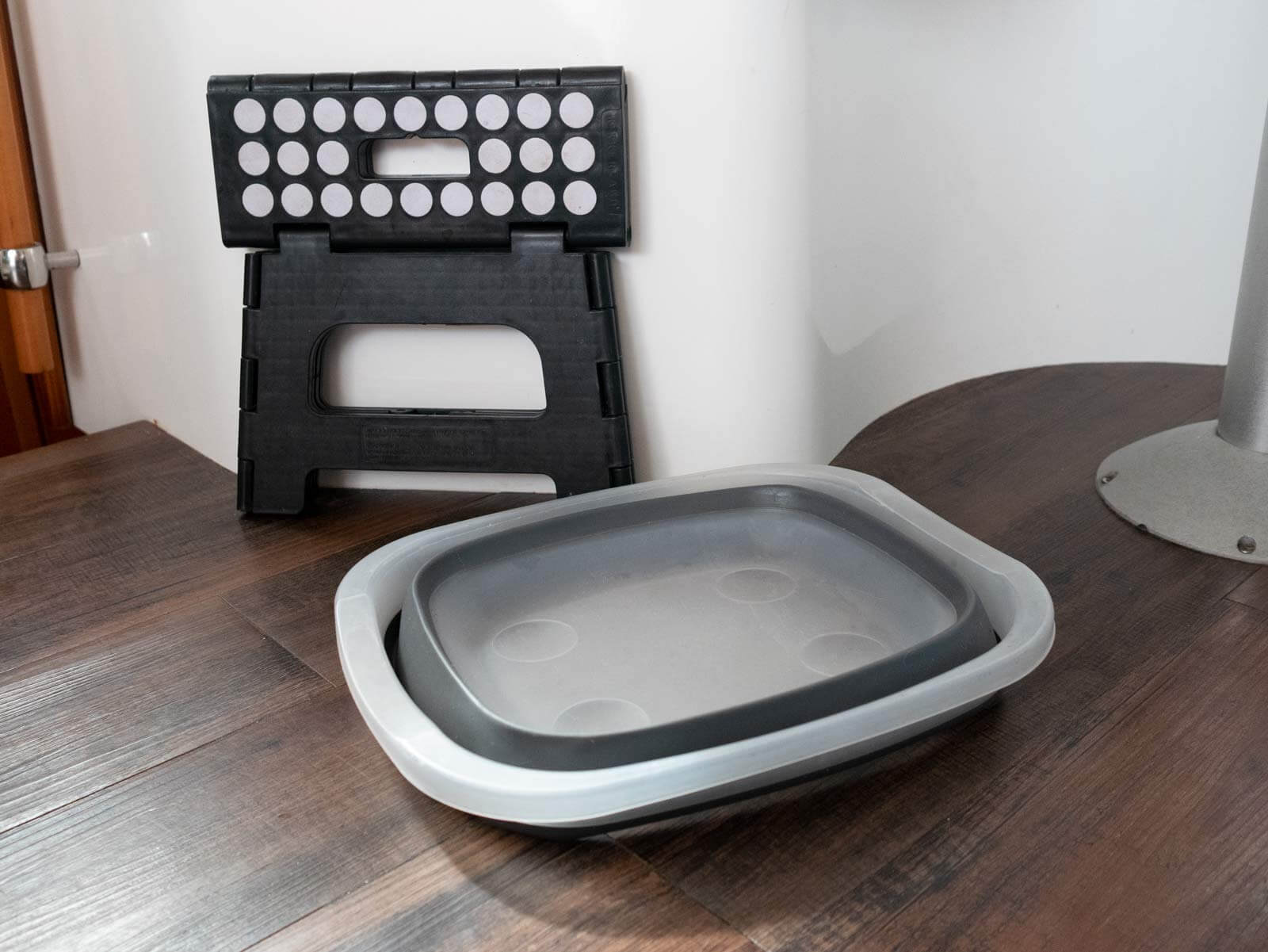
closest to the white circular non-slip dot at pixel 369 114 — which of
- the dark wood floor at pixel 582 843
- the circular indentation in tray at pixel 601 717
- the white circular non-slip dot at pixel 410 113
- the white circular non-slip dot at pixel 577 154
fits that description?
the white circular non-slip dot at pixel 410 113

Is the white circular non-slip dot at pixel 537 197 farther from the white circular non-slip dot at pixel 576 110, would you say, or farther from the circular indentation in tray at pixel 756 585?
the circular indentation in tray at pixel 756 585

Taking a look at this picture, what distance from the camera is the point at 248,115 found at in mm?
676

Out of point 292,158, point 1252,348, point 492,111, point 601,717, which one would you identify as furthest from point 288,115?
point 1252,348

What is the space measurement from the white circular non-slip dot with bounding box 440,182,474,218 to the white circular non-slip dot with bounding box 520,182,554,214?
0.03 m

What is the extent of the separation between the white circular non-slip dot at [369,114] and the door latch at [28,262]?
1.22ft

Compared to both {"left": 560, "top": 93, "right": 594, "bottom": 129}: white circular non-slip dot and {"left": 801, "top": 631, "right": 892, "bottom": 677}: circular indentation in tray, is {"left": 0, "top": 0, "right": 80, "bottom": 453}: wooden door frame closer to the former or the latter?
{"left": 560, "top": 93, "right": 594, "bottom": 129}: white circular non-slip dot

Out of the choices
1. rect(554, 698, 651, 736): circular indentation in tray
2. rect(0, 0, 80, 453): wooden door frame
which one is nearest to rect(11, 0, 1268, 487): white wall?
rect(0, 0, 80, 453): wooden door frame

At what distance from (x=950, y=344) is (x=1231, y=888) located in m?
0.55

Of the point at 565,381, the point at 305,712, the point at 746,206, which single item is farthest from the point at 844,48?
the point at 305,712

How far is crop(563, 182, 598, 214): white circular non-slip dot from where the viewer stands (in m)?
0.66

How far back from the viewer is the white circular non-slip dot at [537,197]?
0.66 m

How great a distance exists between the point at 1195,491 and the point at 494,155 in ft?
1.57

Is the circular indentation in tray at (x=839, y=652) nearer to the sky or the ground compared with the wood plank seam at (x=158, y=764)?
Answer: nearer to the sky

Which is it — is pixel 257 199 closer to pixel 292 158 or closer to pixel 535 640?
pixel 292 158
